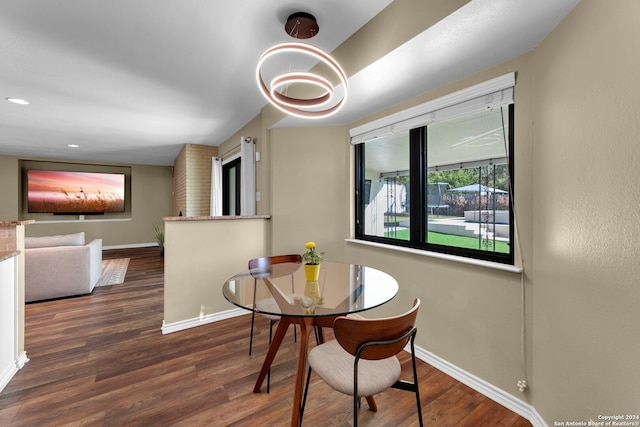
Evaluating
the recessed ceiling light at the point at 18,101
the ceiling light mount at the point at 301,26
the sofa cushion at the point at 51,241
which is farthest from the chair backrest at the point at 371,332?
A: the sofa cushion at the point at 51,241

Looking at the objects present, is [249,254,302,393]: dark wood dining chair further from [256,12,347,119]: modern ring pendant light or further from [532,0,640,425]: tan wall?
[532,0,640,425]: tan wall

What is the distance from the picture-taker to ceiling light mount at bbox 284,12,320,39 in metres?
1.70

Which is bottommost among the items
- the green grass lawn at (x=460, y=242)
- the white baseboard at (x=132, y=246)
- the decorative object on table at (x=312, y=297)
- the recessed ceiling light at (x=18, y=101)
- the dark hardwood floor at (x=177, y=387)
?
the dark hardwood floor at (x=177, y=387)

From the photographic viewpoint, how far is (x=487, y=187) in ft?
6.23

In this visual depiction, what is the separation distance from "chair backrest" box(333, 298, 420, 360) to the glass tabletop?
19cm

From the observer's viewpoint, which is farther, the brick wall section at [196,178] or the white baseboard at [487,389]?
the brick wall section at [196,178]

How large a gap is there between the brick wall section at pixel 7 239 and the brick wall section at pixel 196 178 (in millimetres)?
3131

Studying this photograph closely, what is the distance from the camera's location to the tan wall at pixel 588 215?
1000mm

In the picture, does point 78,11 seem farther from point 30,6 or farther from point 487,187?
point 487,187

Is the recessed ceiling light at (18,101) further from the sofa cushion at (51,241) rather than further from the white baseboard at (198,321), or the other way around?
the white baseboard at (198,321)

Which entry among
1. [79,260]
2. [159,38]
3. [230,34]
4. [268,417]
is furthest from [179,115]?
[268,417]

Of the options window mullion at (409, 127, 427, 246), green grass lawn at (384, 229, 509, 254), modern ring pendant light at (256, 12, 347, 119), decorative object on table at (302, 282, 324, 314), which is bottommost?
decorative object on table at (302, 282, 324, 314)

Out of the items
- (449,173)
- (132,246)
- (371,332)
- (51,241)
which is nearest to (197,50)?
(449,173)

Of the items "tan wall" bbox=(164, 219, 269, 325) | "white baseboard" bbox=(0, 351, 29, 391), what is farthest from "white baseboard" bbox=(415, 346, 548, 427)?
"white baseboard" bbox=(0, 351, 29, 391)
